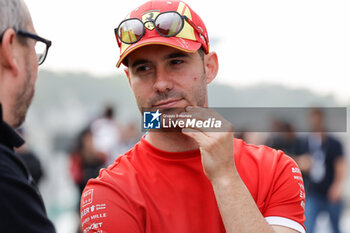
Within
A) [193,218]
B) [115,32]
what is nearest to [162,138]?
[193,218]

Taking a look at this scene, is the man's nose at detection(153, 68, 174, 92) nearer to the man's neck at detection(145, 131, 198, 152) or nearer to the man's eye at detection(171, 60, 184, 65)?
the man's eye at detection(171, 60, 184, 65)

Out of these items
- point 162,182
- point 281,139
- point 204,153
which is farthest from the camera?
point 281,139

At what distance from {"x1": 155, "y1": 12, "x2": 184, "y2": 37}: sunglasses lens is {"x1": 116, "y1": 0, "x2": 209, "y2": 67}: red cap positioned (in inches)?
0.9

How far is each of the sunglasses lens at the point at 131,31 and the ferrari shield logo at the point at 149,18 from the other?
3 cm

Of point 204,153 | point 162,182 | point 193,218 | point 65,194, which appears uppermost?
point 204,153

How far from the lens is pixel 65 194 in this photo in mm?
11766

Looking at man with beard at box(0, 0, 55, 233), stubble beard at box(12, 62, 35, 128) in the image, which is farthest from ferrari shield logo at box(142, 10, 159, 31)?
stubble beard at box(12, 62, 35, 128)

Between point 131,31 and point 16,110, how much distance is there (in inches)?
31.5

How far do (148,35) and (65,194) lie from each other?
10234 millimetres

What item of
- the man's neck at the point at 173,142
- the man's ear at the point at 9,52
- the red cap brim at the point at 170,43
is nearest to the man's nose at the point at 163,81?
the red cap brim at the point at 170,43

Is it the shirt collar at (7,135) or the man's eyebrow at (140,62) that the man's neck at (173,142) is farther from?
the shirt collar at (7,135)

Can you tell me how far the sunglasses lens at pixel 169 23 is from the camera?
2.25 meters

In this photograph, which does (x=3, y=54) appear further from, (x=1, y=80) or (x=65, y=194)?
(x=65, y=194)

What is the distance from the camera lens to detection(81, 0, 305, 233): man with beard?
1.98 metres
